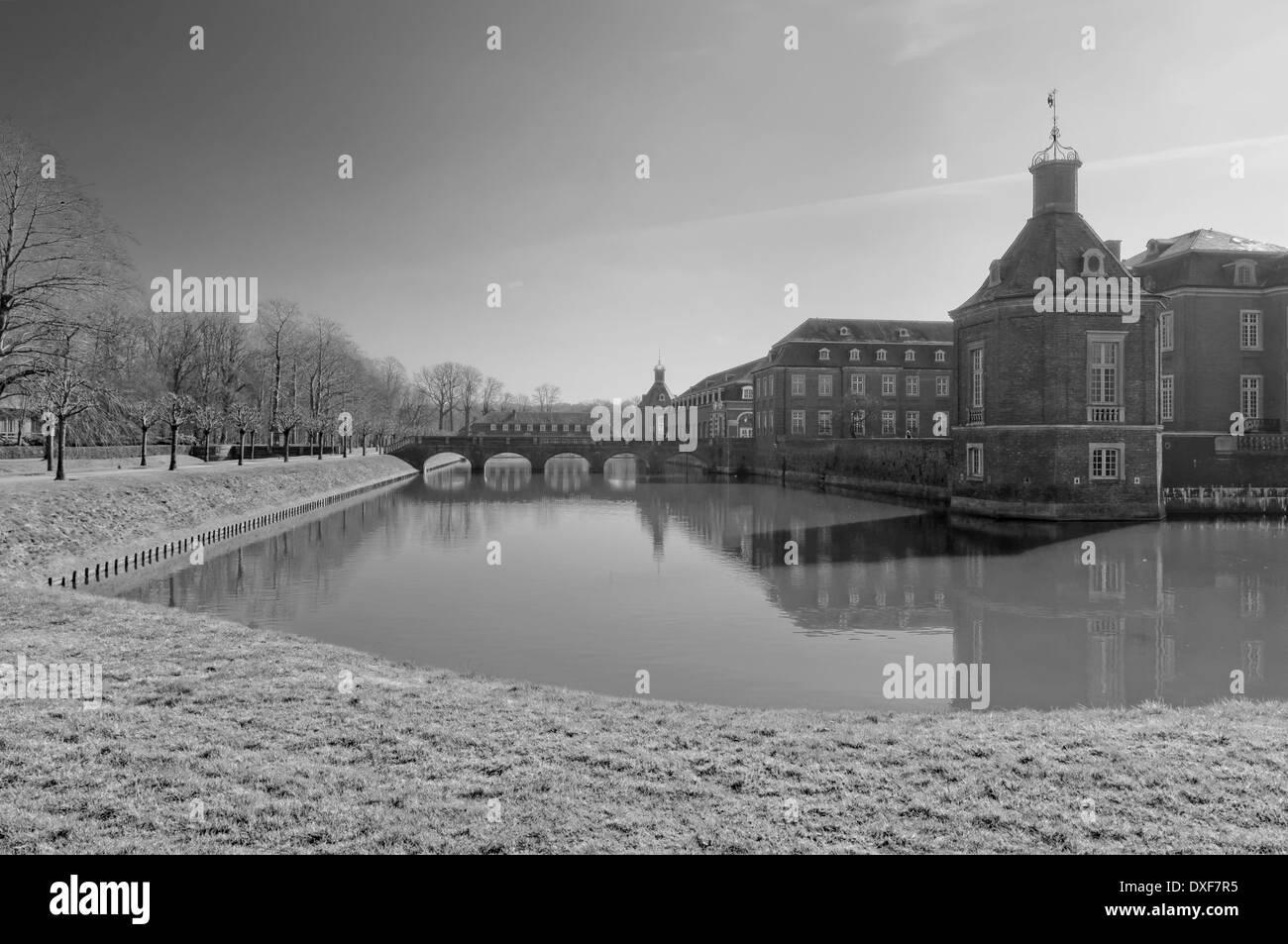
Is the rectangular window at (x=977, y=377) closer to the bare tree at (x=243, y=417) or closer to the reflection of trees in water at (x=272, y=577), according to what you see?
the reflection of trees in water at (x=272, y=577)

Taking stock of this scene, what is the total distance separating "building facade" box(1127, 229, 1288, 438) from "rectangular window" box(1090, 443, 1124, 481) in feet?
33.5

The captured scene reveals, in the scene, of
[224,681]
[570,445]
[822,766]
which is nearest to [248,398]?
[570,445]

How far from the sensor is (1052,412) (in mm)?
31844

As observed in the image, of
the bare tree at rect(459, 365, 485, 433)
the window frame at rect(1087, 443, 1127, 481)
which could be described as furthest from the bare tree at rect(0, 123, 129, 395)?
the bare tree at rect(459, 365, 485, 433)

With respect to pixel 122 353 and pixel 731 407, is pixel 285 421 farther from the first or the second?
pixel 731 407

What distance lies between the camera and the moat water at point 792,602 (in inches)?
462

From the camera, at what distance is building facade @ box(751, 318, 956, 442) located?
207 feet

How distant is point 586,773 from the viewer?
6.13 meters

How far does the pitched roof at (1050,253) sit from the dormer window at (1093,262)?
0.74 feet

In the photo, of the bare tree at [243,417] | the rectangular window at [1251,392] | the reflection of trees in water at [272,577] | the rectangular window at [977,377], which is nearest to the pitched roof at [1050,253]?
the rectangular window at [977,377]

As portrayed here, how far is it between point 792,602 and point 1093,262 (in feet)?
82.5

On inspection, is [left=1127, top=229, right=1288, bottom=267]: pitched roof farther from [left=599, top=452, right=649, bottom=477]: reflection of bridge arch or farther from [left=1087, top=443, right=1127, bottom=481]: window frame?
[left=599, top=452, right=649, bottom=477]: reflection of bridge arch

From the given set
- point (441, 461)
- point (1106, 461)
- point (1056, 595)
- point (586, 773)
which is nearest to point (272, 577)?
point (586, 773)

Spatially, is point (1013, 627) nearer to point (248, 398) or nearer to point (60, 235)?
point (60, 235)
